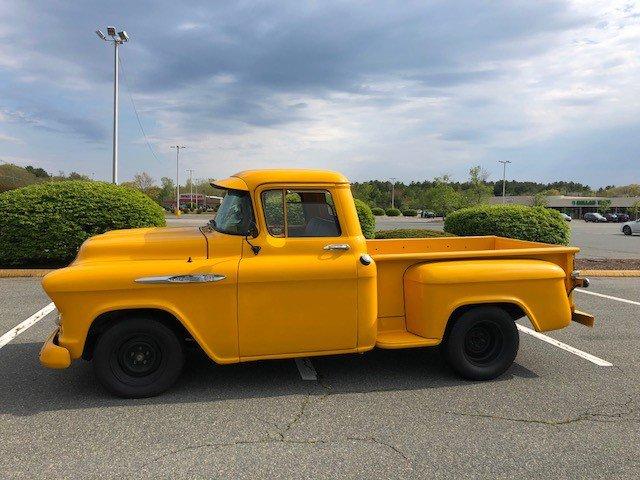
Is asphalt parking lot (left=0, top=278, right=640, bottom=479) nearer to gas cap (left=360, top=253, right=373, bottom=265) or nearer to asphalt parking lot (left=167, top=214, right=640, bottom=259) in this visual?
gas cap (left=360, top=253, right=373, bottom=265)

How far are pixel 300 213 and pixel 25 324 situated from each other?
166 inches

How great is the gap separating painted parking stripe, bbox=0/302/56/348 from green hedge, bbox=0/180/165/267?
3.15 m

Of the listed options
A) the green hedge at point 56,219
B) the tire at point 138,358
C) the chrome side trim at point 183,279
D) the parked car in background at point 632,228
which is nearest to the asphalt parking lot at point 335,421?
the tire at point 138,358

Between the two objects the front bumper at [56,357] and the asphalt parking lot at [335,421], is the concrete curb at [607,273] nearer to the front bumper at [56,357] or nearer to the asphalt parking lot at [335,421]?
the asphalt parking lot at [335,421]

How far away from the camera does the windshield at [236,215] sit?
4.29 meters

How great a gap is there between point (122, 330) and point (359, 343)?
77.1 inches

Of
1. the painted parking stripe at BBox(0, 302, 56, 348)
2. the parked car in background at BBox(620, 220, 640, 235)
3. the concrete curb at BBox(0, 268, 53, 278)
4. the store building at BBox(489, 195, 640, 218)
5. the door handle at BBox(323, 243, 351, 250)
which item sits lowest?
the painted parking stripe at BBox(0, 302, 56, 348)

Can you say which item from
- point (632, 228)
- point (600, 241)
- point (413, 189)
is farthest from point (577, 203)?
point (600, 241)

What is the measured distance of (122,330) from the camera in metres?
4.05

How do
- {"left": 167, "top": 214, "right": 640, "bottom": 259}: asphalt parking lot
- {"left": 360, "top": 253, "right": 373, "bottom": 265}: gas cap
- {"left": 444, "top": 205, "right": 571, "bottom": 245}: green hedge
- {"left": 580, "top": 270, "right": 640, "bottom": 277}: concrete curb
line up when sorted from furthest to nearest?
{"left": 167, "top": 214, "right": 640, "bottom": 259}: asphalt parking lot
{"left": 444, "top": 205, "right": 571, "bottom": 245}: green hedge
{"left": 580, "top": 270, "right": 640, "bottom": 277}: concrete curb
{"left": 360, "top": 253, "right": 373, "bottom": 265}: gas cap

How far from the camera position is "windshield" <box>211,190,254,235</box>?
4.29m

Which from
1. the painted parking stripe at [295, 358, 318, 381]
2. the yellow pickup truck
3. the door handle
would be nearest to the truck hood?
the yellow pickup truck

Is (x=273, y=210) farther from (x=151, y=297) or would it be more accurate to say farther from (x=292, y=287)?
(x=151, y=297)

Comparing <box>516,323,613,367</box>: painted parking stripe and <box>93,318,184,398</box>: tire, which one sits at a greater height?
<box>93,318,184,398</box>: tire
